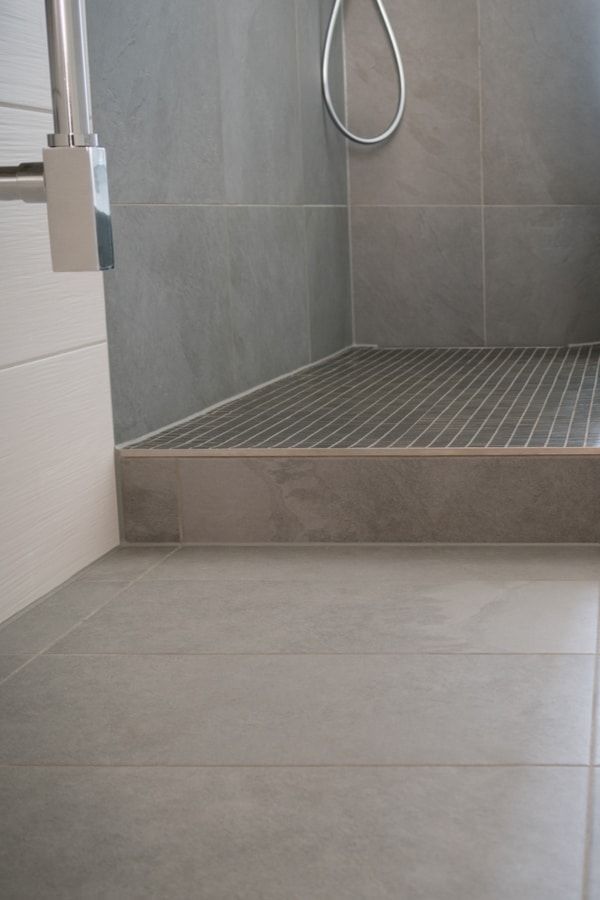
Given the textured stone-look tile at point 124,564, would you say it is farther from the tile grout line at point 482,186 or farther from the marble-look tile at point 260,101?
the tile grout line at point 482,186

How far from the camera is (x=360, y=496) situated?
1.72 meters

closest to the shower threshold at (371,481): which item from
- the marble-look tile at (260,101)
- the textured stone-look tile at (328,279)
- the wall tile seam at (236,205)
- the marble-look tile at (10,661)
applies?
the wall tile seam at (236,205)

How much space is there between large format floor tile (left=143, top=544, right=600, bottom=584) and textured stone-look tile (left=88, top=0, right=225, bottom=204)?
574 mm

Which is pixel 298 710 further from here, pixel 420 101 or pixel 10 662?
pixel 420 101

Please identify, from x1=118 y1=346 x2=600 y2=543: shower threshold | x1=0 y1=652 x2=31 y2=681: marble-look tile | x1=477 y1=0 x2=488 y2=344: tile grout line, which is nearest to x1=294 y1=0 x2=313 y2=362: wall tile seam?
x1=477 y1=0 x2=488 y2=344: tile grout line

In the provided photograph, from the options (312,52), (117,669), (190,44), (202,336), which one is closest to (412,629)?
(117,669)

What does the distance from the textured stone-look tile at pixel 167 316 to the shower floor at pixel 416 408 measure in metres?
0.05

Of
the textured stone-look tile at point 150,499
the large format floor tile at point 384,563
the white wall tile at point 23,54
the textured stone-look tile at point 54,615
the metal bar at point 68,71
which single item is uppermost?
the white wall tile at point 23,54

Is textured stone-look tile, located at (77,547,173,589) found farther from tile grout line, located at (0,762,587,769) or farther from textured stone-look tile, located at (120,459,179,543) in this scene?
tile grout line, located at (0,762,587,769)

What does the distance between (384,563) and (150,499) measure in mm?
371

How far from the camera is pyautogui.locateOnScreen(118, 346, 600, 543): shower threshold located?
1675 millimetres

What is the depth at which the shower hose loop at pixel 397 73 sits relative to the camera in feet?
9.51

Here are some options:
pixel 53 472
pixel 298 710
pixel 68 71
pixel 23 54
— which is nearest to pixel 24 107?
pixel 23 54

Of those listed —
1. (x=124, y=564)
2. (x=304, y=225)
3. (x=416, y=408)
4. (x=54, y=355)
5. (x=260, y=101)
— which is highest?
(x=260, y=101)
